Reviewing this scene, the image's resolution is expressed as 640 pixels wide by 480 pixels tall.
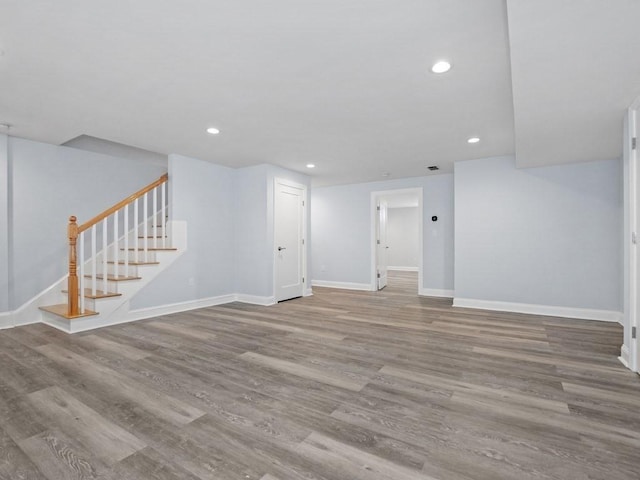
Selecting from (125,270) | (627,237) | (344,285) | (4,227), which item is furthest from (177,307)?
(627,237)

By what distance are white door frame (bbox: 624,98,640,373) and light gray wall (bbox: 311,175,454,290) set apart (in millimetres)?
3435

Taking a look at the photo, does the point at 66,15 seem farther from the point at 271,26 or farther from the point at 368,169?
the point at 368,169

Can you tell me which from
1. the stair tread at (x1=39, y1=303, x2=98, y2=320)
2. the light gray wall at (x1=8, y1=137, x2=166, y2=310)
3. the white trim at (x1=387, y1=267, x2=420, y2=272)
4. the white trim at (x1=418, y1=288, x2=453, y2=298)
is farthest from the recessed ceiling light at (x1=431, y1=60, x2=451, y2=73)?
the white trim at (x1=387, y1=267, x2=420, y2=272)

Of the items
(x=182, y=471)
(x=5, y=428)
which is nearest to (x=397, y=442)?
(x=182, y=471)

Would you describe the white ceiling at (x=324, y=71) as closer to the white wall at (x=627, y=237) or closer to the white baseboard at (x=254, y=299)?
the white wall at (x=627, y=237)

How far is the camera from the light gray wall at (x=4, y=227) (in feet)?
12.7

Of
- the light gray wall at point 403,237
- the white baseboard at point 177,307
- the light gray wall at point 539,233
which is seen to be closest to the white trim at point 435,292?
the light gray wall at point 539,233

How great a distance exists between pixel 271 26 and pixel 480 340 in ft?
11.3

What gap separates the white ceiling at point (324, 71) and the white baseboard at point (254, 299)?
2.60 metres

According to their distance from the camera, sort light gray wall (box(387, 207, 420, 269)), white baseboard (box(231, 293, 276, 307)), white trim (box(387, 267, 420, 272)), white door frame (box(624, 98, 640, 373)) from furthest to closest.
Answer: light gray wall (box(387, 207, 420, 269)), white trim (box(387, 267, 420, 272)), white baseboard (box(231, 293, 276, 307)), white door frame (box(624, 98, 640, 373))

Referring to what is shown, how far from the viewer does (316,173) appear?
6.19 metres

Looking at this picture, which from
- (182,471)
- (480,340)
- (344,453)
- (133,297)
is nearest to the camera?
(182,471)

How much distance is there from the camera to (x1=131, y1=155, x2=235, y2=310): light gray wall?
479 cm

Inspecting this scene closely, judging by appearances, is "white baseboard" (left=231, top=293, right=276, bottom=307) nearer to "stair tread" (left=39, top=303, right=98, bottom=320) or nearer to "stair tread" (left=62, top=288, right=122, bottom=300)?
"stair tread" (left=62, top=288, right=122, bottom=300)
